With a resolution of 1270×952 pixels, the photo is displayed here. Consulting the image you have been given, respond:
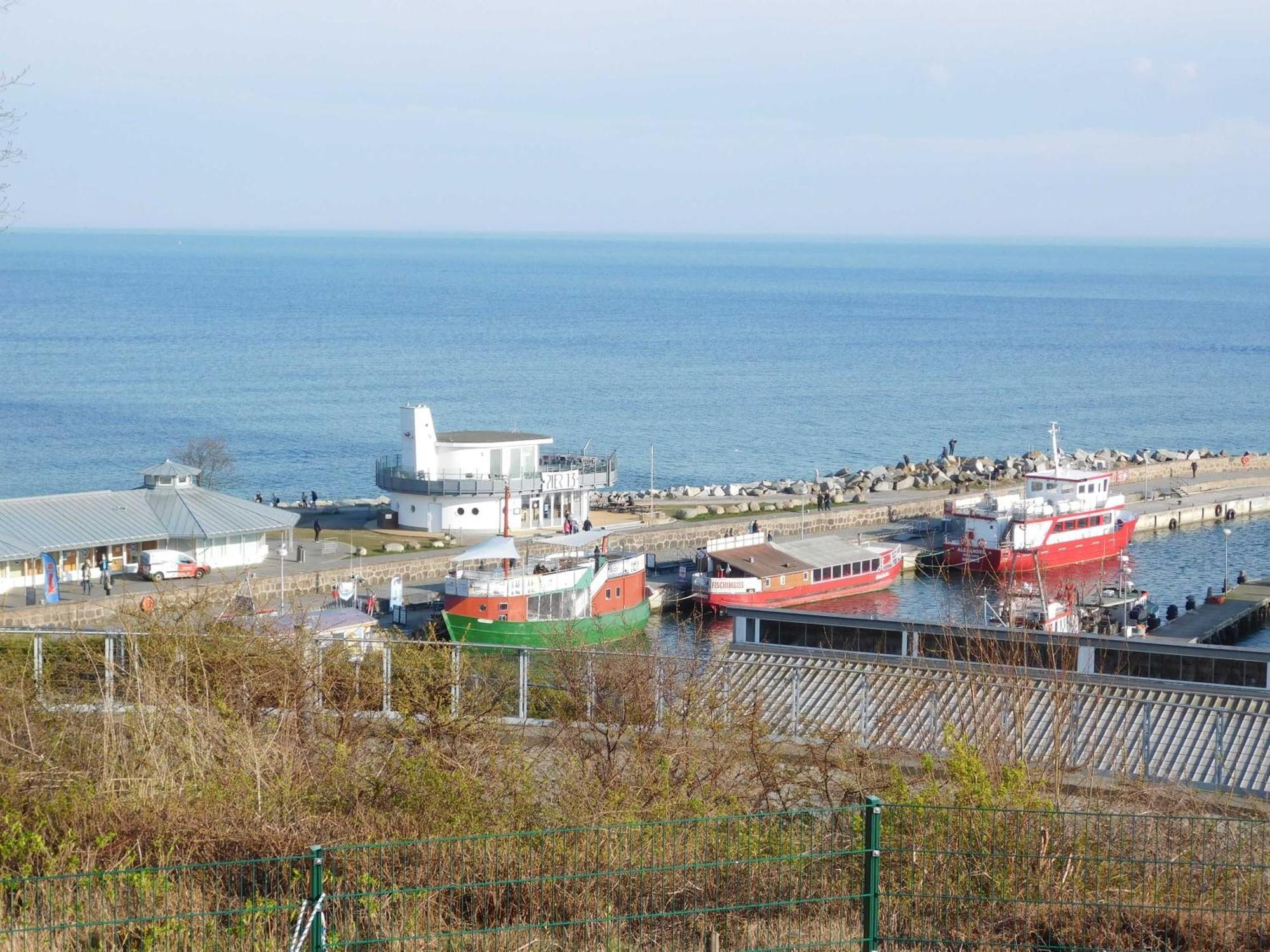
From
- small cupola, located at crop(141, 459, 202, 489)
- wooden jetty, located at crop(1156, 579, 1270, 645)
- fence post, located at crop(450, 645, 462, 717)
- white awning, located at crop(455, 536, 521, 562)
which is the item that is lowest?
wooden jetty, located at crop(1156, 579, 1270, 645)

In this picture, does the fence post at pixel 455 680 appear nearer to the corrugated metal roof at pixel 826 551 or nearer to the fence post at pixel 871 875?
the fence post at pixel 871 875

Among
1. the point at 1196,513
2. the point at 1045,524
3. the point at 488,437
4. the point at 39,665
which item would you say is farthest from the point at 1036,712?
the point at 1196,513

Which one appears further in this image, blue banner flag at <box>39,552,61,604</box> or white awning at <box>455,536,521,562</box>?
white awning at <box>455,536,521,562</box>

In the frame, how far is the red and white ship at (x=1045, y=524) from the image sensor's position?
45656mm

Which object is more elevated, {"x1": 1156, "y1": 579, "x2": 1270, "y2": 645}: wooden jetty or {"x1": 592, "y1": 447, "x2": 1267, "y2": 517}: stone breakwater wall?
{"x1": 592, "y1": 447, "x2": 1267, "y2": 517}: stone breakwater wall

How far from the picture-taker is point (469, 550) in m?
34.2

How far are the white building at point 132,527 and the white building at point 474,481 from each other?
4.66 m

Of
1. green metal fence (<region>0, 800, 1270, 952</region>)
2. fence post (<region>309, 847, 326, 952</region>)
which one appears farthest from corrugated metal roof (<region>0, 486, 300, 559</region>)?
fence post (<region>309, 847, 326, 952</region>)

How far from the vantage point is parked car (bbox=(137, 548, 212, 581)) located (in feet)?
114

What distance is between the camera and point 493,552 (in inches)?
1319

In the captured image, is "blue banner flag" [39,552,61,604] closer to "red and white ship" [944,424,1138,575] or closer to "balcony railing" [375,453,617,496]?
"balcony railing" [375,453,617,496]

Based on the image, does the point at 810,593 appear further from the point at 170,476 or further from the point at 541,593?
the point at 170,476

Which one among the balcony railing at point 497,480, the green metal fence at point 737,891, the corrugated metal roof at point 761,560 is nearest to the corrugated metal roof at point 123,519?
the balcony railing at point 497,480

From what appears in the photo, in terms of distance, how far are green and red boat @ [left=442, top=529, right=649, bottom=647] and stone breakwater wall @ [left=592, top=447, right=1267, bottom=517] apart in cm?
1142
